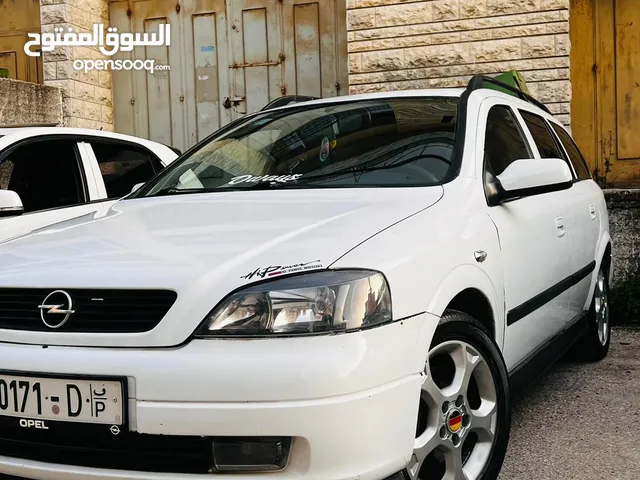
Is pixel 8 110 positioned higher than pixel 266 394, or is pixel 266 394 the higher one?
pixel 8 110

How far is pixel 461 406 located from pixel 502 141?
4.70ft

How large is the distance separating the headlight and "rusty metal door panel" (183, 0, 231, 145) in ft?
25.6

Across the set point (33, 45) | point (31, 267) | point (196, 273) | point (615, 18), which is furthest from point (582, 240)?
point (33, 45)

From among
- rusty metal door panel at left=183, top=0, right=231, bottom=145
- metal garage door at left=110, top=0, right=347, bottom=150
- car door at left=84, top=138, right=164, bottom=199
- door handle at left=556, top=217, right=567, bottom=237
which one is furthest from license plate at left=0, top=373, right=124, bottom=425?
rusty metal door panel at left=183, top=0, right=231, bottom=145

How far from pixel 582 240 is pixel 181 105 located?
6914 mm

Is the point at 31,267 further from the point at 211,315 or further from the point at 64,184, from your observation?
the point at 64,184

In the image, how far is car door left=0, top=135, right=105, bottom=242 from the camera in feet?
14.5

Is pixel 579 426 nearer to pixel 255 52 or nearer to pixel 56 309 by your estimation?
pixel 56 309

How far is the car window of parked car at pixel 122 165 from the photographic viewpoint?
192 inches

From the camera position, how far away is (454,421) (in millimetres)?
2400

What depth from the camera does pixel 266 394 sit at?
1.90m

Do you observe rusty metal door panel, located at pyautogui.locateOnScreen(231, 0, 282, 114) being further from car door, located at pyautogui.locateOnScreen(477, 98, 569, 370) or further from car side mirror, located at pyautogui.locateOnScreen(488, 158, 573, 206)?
car side mirror, located at pyautogui.locateOnScreen(488, 158, 573, 206)

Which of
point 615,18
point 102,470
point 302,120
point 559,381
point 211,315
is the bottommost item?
point 559,381

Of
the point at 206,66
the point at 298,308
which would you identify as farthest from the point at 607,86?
the point at 298,308
